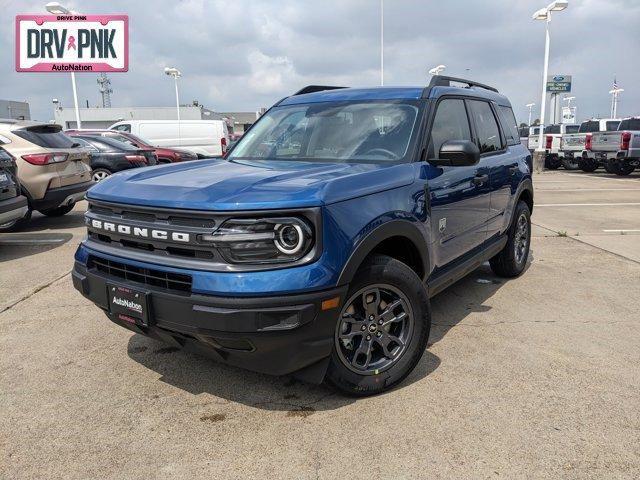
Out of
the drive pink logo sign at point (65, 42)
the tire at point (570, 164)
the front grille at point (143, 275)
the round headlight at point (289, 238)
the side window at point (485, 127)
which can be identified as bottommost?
the tire at point (570, 164)

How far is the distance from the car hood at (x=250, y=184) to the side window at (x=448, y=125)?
48 cm

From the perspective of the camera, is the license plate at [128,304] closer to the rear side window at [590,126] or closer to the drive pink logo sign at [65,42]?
the drive pink logo sign at [65,42]

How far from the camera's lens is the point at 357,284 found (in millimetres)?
2805

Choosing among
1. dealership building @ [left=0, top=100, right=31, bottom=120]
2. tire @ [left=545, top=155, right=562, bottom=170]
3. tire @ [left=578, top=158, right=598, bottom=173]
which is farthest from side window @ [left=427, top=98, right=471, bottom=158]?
dealership building @ [left=0, top=100, right=31, bottom=120]

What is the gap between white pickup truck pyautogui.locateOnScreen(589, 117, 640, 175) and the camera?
17000mm

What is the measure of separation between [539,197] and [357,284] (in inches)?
452

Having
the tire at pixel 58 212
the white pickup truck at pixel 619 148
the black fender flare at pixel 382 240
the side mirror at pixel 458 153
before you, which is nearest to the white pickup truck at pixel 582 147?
the white pickup truck at pixel 619 148

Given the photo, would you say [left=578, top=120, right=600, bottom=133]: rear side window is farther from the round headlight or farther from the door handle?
the round headlight

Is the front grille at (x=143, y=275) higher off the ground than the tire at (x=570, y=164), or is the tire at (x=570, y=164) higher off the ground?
the front grille at (x=143, y=275)

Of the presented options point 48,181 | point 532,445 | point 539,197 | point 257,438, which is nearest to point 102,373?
point 257,438

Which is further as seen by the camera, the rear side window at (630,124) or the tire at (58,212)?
the rear side window at (630,124)

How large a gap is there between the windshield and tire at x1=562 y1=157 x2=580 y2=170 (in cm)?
1963

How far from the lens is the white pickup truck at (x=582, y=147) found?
19.1 meters

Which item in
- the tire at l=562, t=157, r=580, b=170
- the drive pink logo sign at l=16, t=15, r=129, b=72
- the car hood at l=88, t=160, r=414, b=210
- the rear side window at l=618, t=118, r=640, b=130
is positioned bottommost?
the tire at l=562, t=157, r=580, b=170
